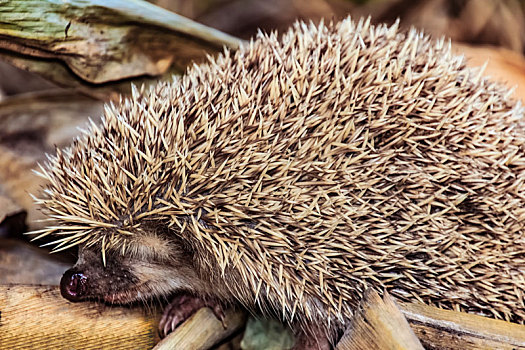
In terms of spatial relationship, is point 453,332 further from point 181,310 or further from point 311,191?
point 181,310

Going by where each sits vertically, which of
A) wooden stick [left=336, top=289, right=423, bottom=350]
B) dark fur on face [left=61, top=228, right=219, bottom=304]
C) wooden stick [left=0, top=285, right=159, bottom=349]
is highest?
wooden stick [left=336, top=289, right=423, bottom=350]

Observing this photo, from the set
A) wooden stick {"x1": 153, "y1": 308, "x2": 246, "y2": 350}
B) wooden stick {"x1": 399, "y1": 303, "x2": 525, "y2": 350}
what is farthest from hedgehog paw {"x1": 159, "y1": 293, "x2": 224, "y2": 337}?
wooden stick {"x1": 399, "y1": 303, "x2": 525, "y2": 350}

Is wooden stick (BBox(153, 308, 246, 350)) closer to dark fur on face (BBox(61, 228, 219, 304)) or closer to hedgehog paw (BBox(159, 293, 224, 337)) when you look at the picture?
hedgehog paw (BBox(159, 293, 224, 337))

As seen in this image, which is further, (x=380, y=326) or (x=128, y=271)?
(x=128, y=271)

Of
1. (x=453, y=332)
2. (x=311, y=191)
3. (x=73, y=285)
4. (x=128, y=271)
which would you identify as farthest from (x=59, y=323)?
(x=453, y=332)

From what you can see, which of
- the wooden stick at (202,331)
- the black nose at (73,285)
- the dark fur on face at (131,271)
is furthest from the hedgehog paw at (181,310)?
the black nose at (73,285)

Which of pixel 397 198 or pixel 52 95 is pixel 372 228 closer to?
pixel 397 198

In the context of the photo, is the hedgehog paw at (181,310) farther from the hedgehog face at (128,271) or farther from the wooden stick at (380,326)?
the wooden stick at (380,326)

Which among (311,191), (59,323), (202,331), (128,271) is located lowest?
(59,323)
